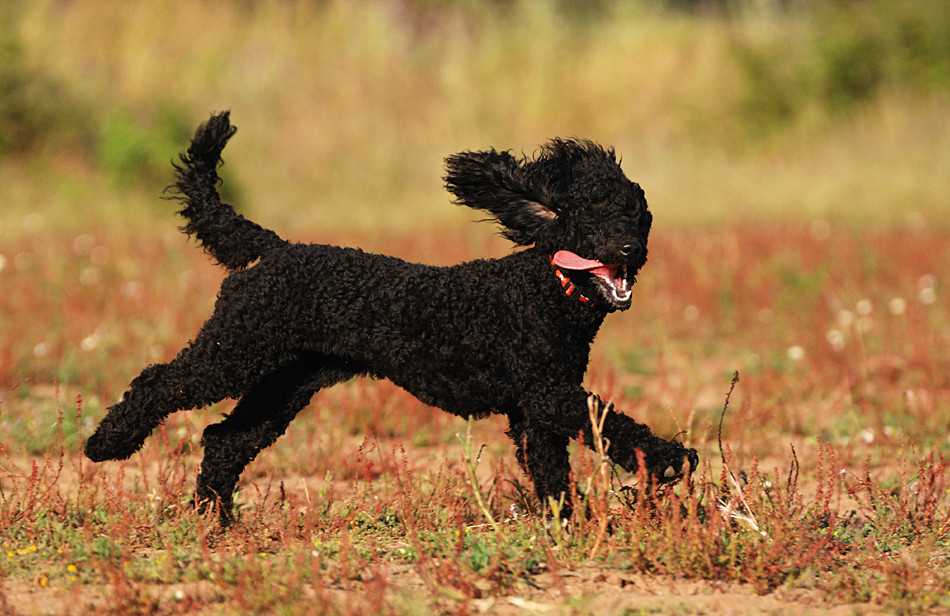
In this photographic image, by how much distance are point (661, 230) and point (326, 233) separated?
15.3ft

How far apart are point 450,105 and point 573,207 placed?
16.1 m

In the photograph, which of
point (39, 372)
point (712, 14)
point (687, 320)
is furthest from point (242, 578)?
point (712, 14)

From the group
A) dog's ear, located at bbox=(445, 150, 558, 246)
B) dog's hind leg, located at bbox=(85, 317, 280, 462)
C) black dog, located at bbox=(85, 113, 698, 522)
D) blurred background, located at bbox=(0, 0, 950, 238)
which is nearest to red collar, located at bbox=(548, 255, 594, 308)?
black dog, located at bbox=(85, 113, 698, 522)

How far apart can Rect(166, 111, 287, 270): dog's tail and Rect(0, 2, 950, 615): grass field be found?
936 millimetres

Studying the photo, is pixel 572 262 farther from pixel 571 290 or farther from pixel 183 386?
pixel 183 386

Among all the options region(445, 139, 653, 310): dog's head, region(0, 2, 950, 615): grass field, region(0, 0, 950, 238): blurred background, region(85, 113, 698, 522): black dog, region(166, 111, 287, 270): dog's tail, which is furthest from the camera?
region(0, 0, 950, 238): blurred background

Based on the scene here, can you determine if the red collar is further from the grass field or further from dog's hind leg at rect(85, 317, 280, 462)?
dog's hind leg at rect(85, 317, 280, 462)

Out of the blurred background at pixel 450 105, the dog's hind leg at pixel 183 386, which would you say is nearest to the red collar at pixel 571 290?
the dog's hind leg at pixel 183 386

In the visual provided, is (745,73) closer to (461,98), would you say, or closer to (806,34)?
(806,34)

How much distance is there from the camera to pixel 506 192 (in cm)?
420

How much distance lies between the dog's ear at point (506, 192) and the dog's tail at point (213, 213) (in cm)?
89

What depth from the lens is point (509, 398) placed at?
162 inches

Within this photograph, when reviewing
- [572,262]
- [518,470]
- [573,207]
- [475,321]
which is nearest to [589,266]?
[572,262]

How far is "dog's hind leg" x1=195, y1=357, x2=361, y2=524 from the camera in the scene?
4555 millimetres
